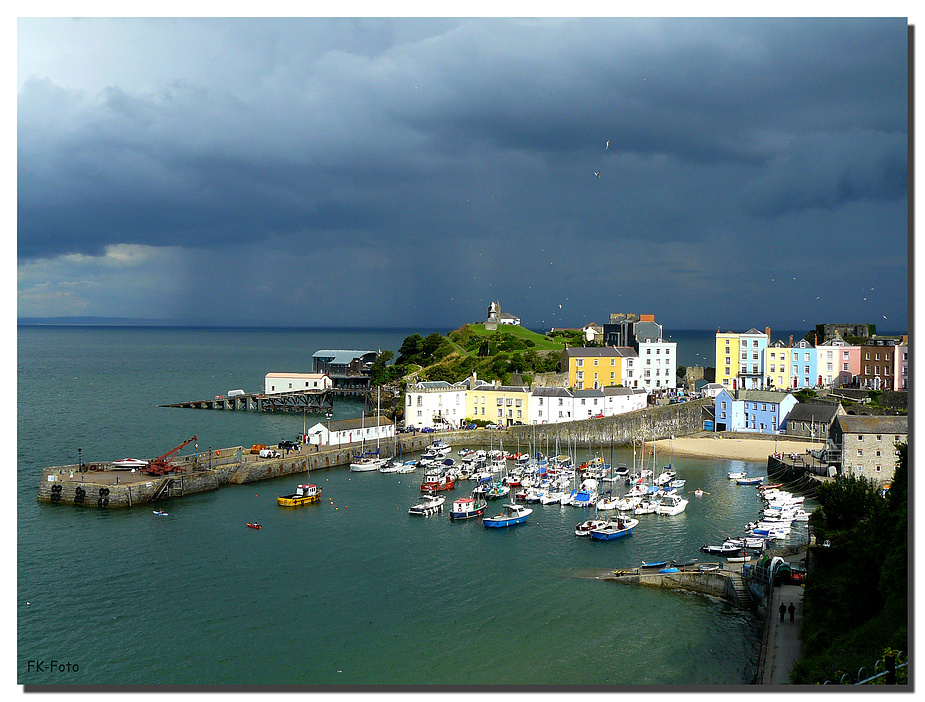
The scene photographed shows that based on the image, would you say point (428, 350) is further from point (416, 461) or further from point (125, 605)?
point (125, 605)

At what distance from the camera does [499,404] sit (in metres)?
46.8

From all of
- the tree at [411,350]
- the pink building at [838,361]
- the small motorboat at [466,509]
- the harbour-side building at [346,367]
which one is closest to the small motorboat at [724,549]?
the small motorboat at [466,509]

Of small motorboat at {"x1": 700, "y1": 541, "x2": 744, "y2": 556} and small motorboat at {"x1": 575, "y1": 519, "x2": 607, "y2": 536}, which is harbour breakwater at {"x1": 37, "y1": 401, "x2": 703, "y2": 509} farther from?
small motorboat at {"x1": 700, "y1": 541, "x2": 744, "y2": 556}

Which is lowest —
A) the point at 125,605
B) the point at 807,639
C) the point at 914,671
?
the point at 125,605

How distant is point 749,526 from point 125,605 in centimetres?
2032

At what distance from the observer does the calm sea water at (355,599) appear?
15.9 metres

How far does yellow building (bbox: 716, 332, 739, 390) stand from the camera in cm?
5503

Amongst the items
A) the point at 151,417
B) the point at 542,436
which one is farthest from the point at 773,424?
the point at 151,417

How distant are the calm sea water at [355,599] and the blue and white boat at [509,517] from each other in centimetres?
45

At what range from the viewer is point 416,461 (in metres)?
38.2

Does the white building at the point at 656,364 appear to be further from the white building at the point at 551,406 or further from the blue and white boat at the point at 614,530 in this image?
the blue and white boat at the point at 614,530

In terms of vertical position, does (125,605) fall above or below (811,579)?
below

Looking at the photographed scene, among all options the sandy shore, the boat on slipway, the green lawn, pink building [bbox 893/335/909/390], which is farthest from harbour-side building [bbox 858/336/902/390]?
the boat on slipway

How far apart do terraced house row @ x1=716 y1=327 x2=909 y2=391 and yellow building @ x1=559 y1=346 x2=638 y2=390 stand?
8021 millimetres
